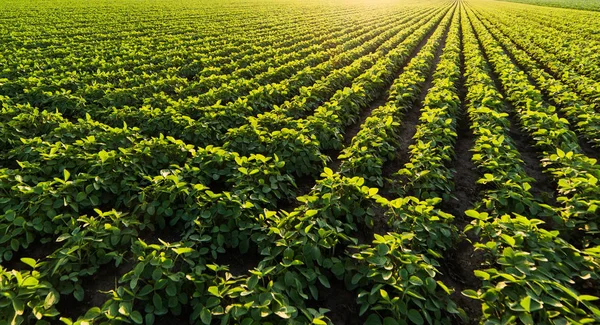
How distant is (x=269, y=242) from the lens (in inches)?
133

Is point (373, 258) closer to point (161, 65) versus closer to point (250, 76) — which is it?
point (250, 76)

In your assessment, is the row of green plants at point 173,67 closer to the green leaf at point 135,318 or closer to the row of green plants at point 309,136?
the row of green plants at point 309,136

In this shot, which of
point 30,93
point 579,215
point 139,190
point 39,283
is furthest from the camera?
point 30,93

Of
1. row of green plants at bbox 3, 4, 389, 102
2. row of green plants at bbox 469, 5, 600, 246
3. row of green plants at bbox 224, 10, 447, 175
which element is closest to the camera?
row of green plants at bbox 469, 5, 600, 246

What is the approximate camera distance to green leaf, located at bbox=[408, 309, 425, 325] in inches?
98.6

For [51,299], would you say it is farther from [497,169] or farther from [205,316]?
[497,169]

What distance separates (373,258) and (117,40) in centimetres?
1706

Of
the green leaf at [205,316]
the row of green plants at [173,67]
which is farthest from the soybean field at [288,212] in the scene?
the row of green plants at [173,67]

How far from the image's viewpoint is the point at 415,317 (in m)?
2.53

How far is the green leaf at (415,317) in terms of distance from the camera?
2504 mm

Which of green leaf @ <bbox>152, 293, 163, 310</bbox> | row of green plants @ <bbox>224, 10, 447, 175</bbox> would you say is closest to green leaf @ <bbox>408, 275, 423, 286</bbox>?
green leaf @ <bbox>152, 293, 163, 310</bbox>

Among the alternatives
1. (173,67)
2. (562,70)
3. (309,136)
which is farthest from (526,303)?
(562,70)

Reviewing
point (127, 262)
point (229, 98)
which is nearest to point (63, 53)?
point (229, 98)

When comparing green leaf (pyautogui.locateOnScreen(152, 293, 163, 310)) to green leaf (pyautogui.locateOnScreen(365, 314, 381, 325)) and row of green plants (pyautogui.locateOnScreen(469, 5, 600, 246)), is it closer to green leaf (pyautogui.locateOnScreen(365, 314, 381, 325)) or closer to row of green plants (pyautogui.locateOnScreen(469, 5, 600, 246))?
green leaf (pyautogui.locateOnScreen(365, 314, 381, 325))
